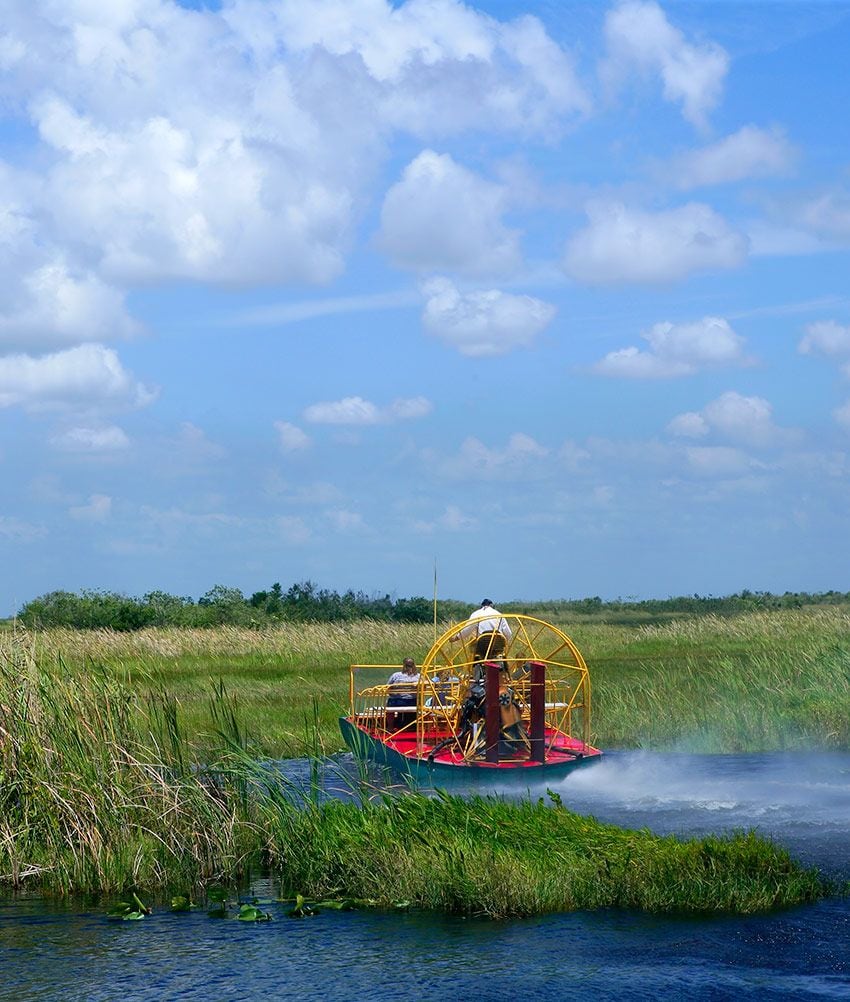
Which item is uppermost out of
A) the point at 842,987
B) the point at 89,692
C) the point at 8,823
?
the point at 89,692

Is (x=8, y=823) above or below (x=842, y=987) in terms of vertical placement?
above

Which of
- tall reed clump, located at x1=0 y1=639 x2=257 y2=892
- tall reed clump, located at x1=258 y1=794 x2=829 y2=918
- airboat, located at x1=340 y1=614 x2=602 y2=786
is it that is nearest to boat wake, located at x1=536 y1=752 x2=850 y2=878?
airboat, located at x1=340 y1=614 x2=602 y2=786

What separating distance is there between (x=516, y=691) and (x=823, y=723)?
6.70 m

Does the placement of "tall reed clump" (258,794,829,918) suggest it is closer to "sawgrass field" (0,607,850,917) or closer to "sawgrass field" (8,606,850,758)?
"sawgrass field" (0,607,850,917)

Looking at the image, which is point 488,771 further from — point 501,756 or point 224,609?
point 224,609

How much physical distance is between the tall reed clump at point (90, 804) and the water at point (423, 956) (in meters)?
0.51

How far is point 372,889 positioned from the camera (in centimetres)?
1291

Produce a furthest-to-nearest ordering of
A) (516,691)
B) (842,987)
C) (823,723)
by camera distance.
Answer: (823,723)
(516,691)
(842,987)

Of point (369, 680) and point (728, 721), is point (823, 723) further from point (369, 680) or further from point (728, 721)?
point (369, 680)

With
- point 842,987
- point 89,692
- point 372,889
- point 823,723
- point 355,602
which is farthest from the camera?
point 355,602

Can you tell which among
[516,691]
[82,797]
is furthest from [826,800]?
[82,797]

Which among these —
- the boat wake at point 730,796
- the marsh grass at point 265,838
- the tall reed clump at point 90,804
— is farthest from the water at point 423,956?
the boat wake at point 730,796

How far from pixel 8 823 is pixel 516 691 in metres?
10.1

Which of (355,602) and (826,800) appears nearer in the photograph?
(826,800)
